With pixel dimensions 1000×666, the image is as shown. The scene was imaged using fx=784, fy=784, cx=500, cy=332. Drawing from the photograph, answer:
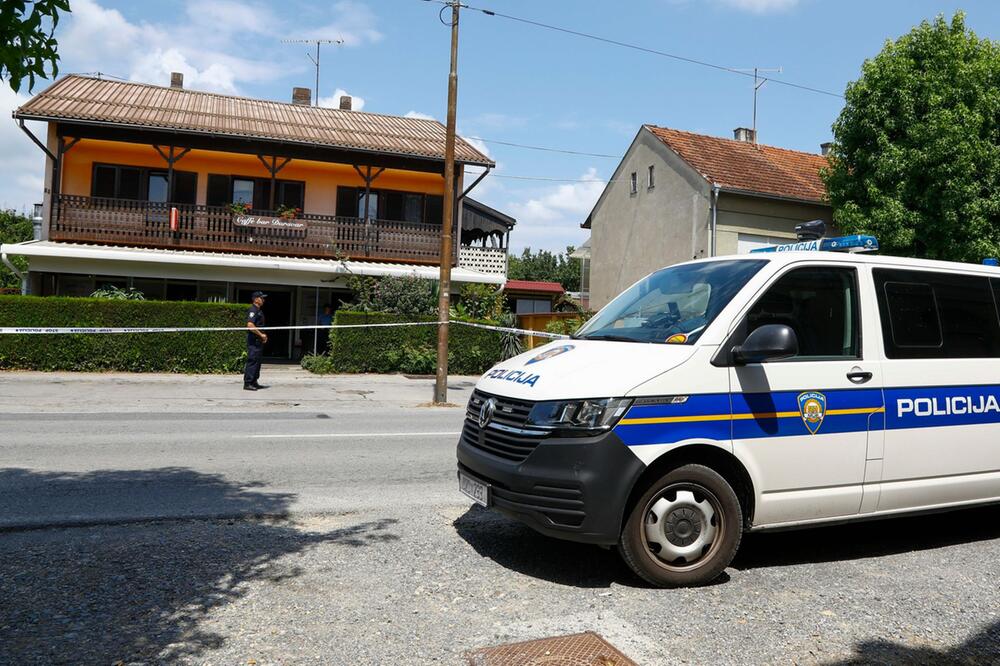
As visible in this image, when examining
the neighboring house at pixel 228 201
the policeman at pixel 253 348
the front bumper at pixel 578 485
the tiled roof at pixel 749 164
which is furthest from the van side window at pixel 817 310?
the tiled roof at pixel 749 164

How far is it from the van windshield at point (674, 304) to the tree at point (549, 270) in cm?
7416

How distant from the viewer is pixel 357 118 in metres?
27.7

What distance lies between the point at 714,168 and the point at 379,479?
71.7ft

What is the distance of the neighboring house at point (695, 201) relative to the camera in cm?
2527

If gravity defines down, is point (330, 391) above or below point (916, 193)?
below

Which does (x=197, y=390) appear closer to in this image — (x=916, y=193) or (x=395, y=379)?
(x=395, y=379)

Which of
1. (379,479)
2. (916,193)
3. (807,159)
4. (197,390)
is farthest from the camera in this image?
(807,159)

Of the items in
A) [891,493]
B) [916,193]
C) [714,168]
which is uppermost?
[714,168]

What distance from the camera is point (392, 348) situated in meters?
19.1

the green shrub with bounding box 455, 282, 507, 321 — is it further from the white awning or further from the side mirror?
the side mirror

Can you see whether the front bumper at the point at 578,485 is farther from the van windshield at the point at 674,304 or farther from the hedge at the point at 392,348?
the hedge at the point at 392,348

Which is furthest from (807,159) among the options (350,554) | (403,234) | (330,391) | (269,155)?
(350,554)

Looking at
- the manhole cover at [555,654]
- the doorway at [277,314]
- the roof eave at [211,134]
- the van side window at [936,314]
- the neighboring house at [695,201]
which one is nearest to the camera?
the manhole cover at [555,654]

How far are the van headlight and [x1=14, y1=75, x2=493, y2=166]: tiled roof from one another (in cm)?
2003
